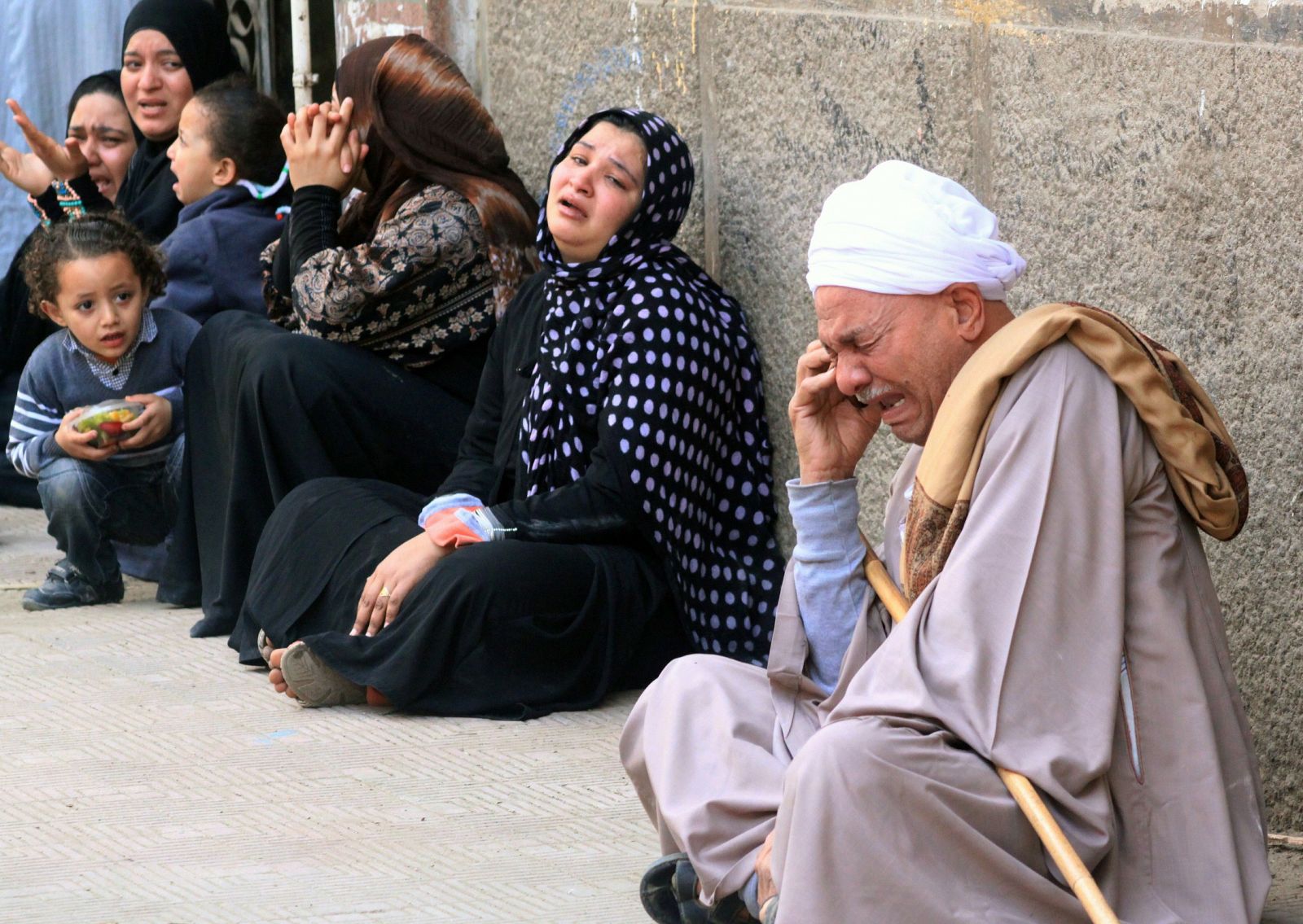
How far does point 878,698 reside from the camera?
2344mm

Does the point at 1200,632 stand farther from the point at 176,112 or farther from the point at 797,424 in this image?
the point at 176,112

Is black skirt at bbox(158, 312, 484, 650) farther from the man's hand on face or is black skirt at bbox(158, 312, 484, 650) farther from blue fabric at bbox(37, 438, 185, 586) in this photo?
the man's hand on face

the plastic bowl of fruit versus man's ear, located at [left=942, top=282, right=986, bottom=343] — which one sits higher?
man's ear, located at [left=942, top=282, right=986, bottom=343]

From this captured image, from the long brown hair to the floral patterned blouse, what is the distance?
0.19 feet

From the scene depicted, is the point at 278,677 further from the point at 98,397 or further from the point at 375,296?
the point at 98,397

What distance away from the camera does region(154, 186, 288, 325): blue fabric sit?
5.59 metres

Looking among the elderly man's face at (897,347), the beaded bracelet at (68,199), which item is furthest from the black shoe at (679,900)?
the beaded bracelet at (68,199)

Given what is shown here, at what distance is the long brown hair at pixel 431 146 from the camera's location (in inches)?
187

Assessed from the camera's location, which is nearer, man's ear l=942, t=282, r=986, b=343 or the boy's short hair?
man's ear l=942, t=282, r=986, b=343

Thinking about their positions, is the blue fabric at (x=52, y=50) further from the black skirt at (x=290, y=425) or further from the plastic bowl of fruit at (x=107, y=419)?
the black skirt at (x=290, y=425)

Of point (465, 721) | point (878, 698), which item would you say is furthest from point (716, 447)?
point (878, 698)

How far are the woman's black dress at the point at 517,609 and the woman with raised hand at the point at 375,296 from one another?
→ 36 cm

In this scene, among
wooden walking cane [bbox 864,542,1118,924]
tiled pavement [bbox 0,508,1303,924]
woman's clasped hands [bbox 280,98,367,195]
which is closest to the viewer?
wooden walking cane [bbox 864,542,1118,924]

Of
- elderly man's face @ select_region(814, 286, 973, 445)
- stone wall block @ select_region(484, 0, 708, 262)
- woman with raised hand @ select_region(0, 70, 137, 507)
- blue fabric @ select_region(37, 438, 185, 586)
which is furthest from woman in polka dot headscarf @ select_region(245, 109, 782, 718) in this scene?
Result: woman with raised hand @ select_region(0, 70, 137, 507)
